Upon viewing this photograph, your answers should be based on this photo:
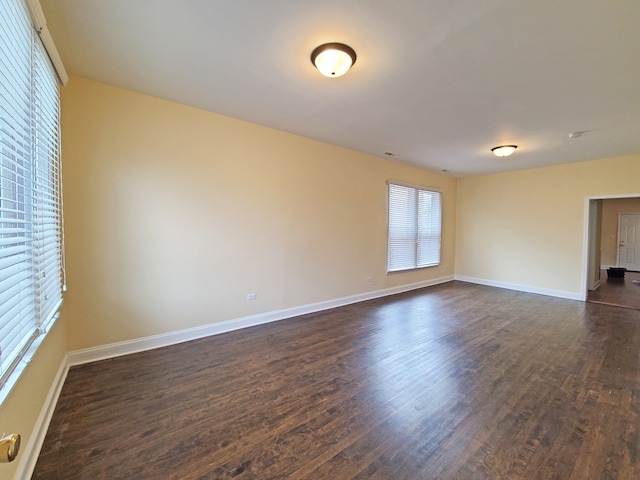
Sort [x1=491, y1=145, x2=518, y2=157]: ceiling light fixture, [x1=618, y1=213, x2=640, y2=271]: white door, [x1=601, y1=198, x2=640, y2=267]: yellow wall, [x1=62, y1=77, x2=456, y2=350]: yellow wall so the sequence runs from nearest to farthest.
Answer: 1. [x1=62, y1=77, x2=456, y2=350]: yellow wall
2. [x1=491, y1=145, x2=518, y2=157]: ceiling light fixture
3. [x1=618, y1=213, x2=640, y2=271]: white door
4. [x1=601, y1=198, x2=640, y2=267]: yellow wall

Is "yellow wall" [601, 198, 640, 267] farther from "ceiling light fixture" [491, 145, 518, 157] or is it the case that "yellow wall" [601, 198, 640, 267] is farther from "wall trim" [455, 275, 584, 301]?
"ceiling light fixture" [491, 145, 518, 157]

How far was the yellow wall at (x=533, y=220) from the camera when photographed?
529 centimetres

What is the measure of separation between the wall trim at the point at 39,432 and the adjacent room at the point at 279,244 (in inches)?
0.8

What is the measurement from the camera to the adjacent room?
1.69 m

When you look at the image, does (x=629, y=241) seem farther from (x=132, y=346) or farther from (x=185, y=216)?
(x=132, y=346)

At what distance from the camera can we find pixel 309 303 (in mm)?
4480

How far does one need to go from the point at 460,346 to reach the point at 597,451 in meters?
1.53

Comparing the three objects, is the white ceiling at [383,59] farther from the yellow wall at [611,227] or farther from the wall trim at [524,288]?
the yellow wall at [611,227]

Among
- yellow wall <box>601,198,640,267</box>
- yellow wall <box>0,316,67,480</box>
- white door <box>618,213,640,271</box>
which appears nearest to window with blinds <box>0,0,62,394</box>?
yellow wall <box>0,316,67,480</box>

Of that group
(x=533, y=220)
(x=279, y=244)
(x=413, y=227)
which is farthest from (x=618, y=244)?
(x=279, y=244)

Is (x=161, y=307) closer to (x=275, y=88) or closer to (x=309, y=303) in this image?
(x=309, y=303)

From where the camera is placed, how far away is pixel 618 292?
6195mm

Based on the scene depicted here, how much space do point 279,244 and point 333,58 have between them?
2564 mm

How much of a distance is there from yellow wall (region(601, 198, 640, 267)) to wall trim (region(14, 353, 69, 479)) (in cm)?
1373
